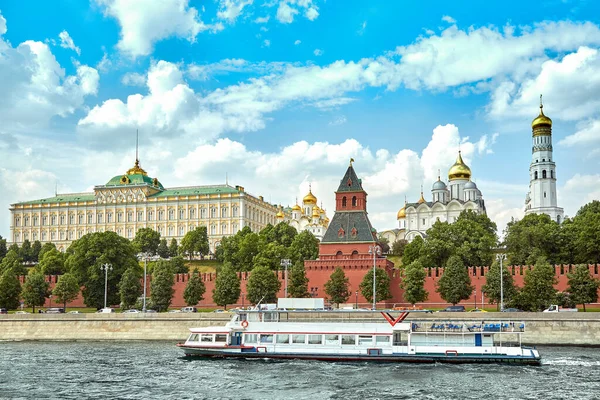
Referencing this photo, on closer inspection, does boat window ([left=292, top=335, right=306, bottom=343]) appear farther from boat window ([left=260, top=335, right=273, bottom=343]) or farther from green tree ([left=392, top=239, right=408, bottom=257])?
green tree ([left=392, top=239, right=408, bottom=257])

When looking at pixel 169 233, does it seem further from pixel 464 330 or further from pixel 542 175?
pixel 464 330

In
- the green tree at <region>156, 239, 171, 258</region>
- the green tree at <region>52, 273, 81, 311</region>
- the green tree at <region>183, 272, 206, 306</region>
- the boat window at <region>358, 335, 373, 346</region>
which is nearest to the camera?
the boat window at <region>358, 335, 373, 346</region>

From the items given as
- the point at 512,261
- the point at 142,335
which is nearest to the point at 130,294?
the point at 142,335

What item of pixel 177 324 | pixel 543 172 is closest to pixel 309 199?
pixel 543 172

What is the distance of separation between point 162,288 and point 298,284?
1591 centimetres

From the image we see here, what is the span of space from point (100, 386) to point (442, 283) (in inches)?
1920

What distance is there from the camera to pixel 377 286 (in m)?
82.8

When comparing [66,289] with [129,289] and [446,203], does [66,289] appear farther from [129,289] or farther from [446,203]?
[446,203]

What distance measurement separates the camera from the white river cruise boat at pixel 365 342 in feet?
164

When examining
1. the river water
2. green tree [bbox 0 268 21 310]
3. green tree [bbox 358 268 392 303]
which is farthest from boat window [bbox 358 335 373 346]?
green tree [bbox 0 268 21 310]

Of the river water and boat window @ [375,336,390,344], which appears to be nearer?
the river water

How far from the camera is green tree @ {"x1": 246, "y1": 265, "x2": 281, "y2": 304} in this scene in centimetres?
8450

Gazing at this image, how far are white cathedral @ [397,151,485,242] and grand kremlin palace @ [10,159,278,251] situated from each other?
37827mm

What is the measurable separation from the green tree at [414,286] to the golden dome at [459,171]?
251ft
